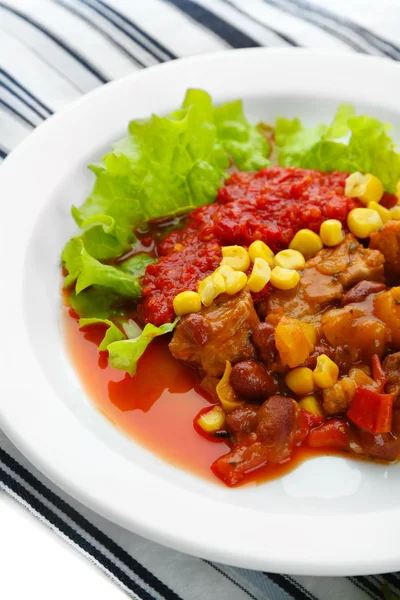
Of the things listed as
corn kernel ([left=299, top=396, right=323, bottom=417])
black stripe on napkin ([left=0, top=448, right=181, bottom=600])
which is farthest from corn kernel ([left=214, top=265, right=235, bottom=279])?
black stripe on napkin ([left=0, top=448, right=181, bottom=600])

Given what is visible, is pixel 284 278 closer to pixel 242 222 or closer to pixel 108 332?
pixel 242 222

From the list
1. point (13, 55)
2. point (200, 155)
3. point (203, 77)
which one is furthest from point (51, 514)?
point (13, 55)

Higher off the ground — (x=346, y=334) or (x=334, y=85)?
(x=334, y=85)

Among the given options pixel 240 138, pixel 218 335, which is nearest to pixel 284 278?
pixel 218 335

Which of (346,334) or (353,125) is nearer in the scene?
(346,334)

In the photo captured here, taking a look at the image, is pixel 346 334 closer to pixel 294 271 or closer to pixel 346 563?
pixel 294 271
